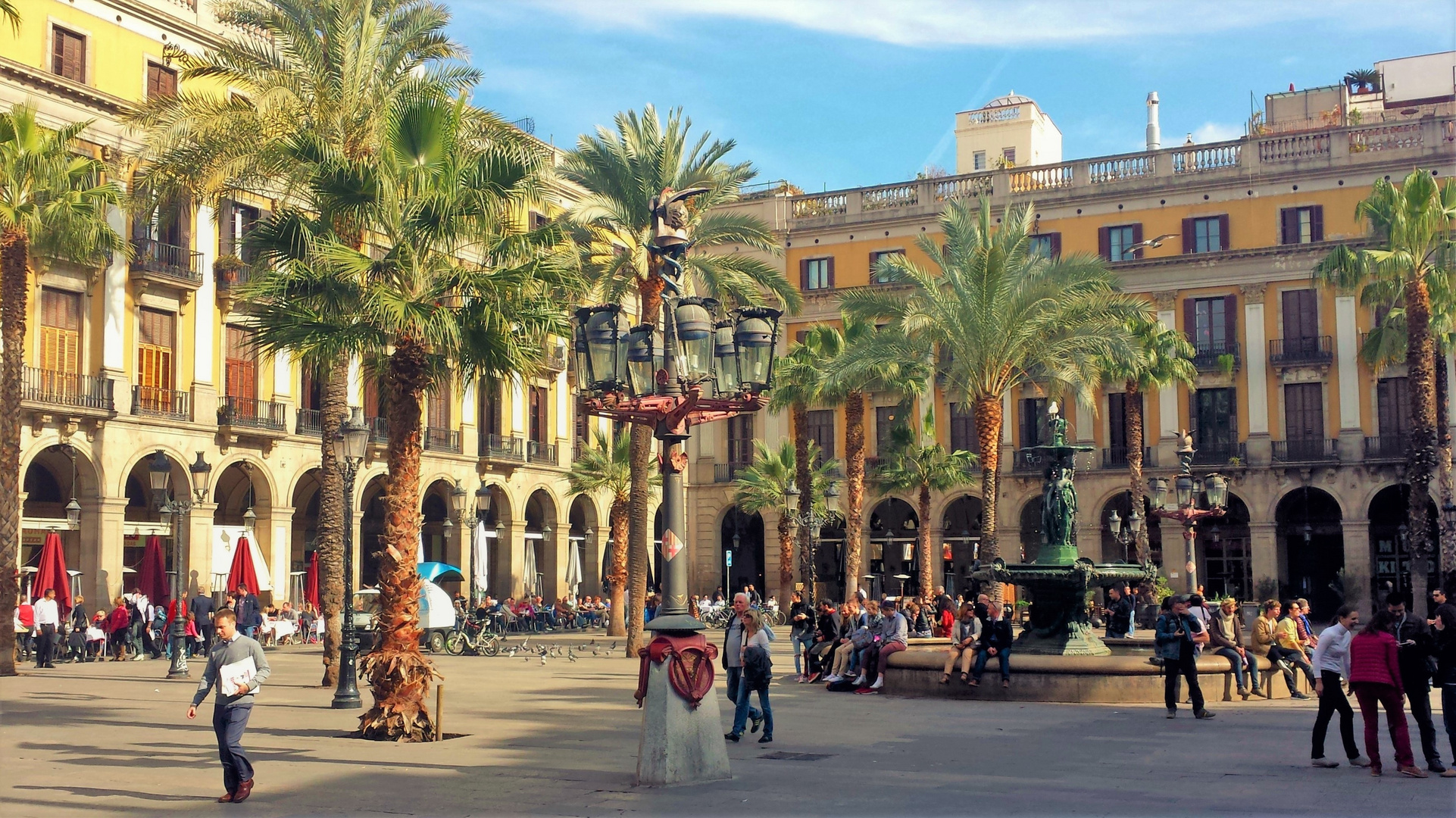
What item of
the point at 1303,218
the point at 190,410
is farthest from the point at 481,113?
the point at 1303,218

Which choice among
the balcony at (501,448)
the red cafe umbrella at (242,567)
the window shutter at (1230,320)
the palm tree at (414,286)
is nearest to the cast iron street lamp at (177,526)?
the red cafe umbrella at (242,567)

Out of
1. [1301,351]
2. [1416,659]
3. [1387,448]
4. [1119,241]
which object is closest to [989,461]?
[1416,659]

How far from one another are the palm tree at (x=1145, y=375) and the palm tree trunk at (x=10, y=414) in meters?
27.8

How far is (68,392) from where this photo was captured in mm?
33375

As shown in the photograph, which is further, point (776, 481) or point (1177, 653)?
point (776, 481)

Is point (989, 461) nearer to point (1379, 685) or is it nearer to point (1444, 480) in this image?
point (1444, 480)

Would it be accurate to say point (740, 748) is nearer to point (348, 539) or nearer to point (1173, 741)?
point (1173, 741)

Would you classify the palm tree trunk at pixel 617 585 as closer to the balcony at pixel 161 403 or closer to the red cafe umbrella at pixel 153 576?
the red cafe umbrella at pixel 153 576

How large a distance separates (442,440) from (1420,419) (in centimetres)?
2724

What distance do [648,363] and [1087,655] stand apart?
9576 millimetres

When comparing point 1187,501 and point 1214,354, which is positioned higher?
point 1214,354

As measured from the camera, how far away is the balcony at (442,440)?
43.9 meters

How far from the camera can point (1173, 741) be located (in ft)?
46.0

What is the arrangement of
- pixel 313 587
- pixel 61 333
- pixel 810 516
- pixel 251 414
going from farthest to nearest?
pixel 251 414 < pixel 810 516 < pixel 313 587 < pixel 61 333
